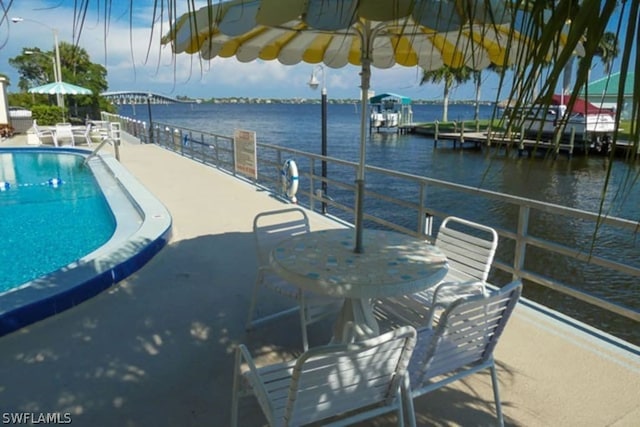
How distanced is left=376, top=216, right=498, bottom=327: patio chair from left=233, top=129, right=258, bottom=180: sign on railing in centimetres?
534

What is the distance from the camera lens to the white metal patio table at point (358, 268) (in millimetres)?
2066

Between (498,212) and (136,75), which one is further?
(498,212)

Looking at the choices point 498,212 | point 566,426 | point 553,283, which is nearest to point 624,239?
point 498,212

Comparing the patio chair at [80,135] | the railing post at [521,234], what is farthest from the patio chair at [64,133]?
the railing post at [521,234]

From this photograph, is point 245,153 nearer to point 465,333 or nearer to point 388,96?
point 465,333

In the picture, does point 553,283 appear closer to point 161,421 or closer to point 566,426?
point 566,426

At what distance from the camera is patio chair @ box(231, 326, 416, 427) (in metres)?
1.46

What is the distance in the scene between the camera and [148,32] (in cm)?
A: 77

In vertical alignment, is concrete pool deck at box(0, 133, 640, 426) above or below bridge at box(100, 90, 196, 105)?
below

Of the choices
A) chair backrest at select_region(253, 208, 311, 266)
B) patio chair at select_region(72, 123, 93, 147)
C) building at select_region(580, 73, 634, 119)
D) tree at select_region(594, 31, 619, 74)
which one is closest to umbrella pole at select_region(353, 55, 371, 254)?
chair backrest at select_region(253, 208, 311, 266)

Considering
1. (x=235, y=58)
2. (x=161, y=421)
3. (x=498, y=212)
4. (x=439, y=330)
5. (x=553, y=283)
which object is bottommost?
(x=498, y=212)

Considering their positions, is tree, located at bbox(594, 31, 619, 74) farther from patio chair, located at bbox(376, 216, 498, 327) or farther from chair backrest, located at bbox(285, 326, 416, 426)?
patio chair, located at bbox(376, 216, 498, 327)

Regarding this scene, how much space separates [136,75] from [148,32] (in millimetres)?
98

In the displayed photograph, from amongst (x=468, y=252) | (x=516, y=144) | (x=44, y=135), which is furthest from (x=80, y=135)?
(x=516, y=144)
